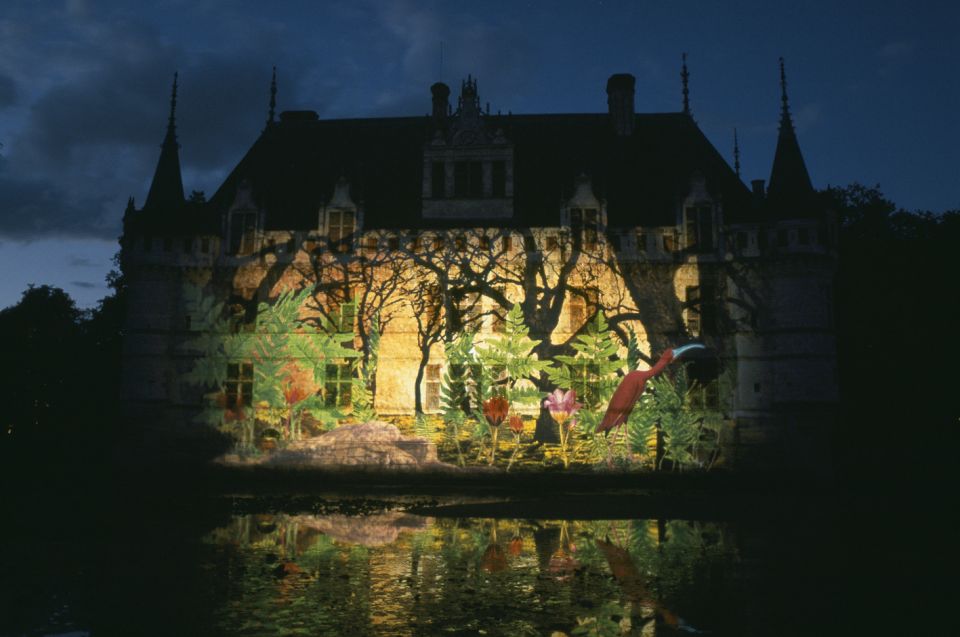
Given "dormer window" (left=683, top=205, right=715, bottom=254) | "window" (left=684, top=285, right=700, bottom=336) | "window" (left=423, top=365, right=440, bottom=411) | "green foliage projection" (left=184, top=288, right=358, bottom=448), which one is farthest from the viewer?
"dormer window" (left=683, top=205, right=715, bottom=254)

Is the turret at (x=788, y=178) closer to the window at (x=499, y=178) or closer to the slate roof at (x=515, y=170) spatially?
the slate roof at (x=515, y=170)

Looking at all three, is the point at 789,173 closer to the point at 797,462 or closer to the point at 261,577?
the point at 797,462

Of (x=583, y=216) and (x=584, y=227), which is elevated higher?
(x=583, y=216)

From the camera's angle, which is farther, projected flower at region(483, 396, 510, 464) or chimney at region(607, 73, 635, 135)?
chimney at region(607, 73, 635, 135)

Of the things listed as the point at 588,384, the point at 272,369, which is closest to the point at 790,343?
the point at 588,384

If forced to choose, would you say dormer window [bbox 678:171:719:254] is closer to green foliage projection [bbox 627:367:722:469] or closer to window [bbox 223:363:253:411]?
green foliage projection [bbox 627:367:722:469]

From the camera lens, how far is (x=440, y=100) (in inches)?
901

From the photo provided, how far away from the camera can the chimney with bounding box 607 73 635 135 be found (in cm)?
2227

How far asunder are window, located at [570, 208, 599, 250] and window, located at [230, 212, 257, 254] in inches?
362

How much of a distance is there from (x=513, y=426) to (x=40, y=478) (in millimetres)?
13159

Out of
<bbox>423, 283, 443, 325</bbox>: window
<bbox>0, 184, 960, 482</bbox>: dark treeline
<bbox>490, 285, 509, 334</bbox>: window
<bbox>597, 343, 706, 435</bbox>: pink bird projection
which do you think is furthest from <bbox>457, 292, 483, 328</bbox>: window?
<bbox>0, 184, 960, 482</bbox>: dark treeline

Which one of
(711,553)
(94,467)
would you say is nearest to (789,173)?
(711,553)

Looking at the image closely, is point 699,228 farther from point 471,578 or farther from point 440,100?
point 471,578

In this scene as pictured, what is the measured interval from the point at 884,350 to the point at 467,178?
15.2 meters
